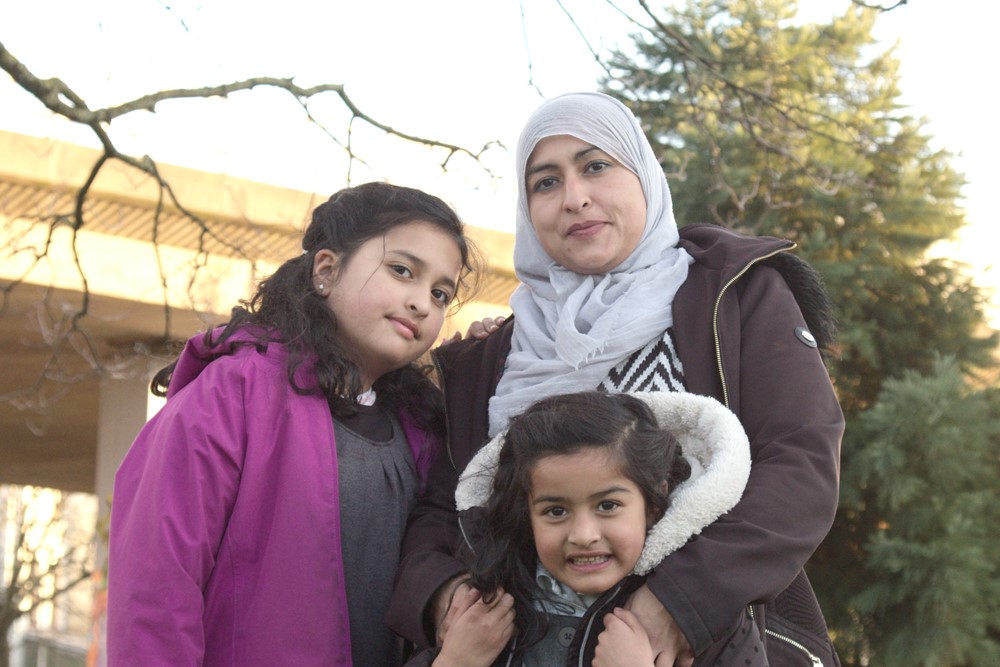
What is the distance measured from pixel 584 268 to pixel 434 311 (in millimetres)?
369

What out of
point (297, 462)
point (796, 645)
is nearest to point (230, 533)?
point (297, 462)

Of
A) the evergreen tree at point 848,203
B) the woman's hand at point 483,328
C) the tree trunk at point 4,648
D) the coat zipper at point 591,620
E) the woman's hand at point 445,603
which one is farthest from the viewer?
the tree trunk at point 4,648

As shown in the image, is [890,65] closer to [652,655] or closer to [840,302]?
[840,302]

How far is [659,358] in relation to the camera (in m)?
2.81

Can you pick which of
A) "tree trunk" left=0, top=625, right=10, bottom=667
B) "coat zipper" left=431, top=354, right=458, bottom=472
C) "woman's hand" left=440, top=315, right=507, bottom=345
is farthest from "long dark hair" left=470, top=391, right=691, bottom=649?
"tree trunk" left=0, top=625, right=10, bottom=667

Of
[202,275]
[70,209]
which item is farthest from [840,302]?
[70,209]

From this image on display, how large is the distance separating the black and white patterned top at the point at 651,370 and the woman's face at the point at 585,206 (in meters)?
0.25

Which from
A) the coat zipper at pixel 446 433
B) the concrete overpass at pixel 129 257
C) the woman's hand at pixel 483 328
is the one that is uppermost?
the concrete overpass at pixel 129 257

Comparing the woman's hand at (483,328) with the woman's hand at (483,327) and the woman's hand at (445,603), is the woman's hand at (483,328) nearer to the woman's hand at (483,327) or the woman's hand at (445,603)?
the woman's hand at (483,327)

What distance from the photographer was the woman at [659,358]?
2346mm

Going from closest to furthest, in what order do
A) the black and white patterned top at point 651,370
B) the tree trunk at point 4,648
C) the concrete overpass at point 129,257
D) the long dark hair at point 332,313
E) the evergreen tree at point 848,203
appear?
the black and white patterned top at point 651,370 → the long dark hair at point 332,313 → the concrete overpass at point 129,257 → the evergreen tree at point 848,203 → the tree trunk at point 4,648

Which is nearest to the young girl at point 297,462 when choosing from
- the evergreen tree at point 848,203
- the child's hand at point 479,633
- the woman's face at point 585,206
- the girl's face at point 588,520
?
the woman's face at point 585,206

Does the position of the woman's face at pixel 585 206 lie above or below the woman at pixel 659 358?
above

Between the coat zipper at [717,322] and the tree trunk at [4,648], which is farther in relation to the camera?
the tree trunk at [4,648]
